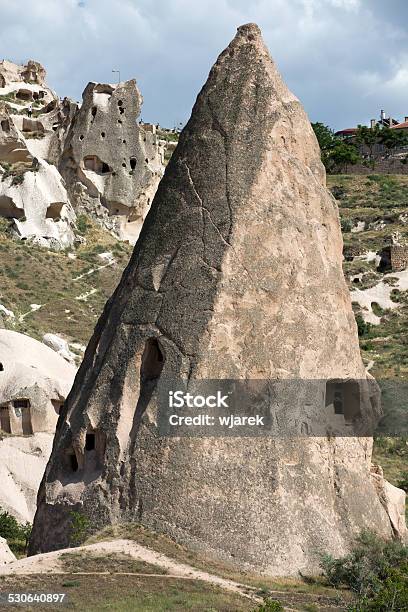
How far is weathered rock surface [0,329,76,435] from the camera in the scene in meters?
21.1

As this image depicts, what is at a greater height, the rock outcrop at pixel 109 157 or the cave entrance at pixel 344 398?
the rock outcrop at pixel 109 157

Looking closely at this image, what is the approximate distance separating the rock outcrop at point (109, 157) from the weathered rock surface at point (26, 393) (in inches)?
987

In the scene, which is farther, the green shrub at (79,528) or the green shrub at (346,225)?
the green shrub at (346,225)

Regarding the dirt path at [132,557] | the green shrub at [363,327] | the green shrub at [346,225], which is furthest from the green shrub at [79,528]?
the green shrub at [346,225]

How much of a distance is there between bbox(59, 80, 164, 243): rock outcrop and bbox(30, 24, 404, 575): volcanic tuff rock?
33975mm

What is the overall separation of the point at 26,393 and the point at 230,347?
34.4 ft

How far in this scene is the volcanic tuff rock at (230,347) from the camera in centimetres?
1096

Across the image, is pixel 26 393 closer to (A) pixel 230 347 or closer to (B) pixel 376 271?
(A) pixel 230 347

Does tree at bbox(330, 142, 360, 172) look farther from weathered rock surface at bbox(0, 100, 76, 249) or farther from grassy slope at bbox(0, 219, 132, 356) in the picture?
weathered rock surface at bbox(0, 100, 76, 249)

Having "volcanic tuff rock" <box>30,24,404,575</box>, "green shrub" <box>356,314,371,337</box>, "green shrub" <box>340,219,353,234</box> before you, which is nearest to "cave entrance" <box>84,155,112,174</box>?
"green shrub" <box>356,314,371,337</box>

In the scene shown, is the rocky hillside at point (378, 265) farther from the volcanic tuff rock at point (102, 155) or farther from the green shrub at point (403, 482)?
the green shrub at point (403, 482)

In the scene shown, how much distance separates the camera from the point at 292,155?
1256cm

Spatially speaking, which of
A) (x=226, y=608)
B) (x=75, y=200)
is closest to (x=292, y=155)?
(x=226, y=608)

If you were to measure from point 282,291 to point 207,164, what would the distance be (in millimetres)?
1713
